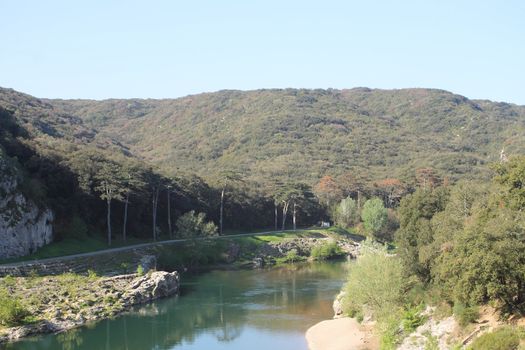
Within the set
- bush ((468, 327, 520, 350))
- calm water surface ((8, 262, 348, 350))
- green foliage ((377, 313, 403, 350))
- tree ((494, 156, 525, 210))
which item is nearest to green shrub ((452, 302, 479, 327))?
bush ((468, 327, 520, 350))

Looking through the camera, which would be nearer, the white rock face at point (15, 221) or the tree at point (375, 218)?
the white rock face at point (15, 221)

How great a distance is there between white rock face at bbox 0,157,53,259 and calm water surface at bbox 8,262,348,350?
17.3 meters

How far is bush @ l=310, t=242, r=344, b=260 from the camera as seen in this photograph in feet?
350

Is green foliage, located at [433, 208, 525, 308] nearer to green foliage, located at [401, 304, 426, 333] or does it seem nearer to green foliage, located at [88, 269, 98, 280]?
green foliage, located at [401, 304, 426, 333]

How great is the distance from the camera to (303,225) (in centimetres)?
13438

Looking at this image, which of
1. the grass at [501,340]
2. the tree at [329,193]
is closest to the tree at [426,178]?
the tree at [329,193]

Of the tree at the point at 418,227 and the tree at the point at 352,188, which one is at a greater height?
the tree at the point at 352,188

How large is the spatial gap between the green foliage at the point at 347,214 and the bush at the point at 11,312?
86746mm

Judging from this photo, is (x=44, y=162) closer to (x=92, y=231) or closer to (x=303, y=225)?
(x=92, y=231)

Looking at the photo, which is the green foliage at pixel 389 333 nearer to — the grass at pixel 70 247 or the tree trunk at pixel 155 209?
the grass at pixel 70 247

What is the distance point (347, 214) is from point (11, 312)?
8872cm

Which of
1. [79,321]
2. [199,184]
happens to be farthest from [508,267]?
[199,184]

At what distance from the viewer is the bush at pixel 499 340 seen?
1296 inches

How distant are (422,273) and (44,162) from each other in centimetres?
5741
